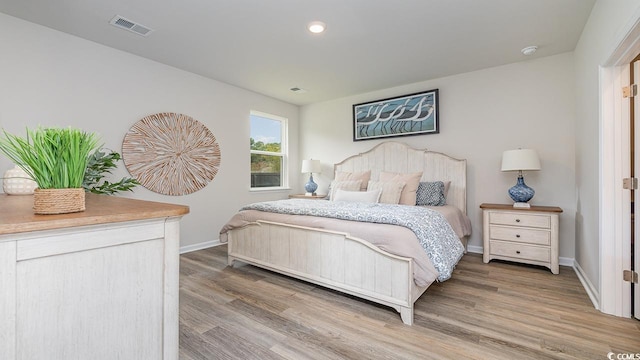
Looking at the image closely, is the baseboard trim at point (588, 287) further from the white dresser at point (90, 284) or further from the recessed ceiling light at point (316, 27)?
the recessed ceiling light at point (316, 27)

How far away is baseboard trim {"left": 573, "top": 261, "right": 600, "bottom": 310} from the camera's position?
219 centimetres

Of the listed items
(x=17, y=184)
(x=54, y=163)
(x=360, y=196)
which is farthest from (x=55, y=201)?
(x=360, y=196)

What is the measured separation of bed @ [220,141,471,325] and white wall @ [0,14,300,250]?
0.97 metres

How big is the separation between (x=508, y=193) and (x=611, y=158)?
4.89 ft

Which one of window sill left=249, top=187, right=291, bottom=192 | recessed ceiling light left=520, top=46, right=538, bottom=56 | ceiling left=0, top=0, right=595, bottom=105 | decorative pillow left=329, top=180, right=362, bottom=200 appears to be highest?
ceiling left=0, top=0, right=595, bottom=105

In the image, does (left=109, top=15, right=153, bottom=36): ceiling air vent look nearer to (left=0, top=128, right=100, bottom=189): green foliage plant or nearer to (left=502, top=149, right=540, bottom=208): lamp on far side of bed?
(left=0, top=128, right=100, bottom=189): green foliage plant

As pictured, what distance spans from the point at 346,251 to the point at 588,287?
2152 mm

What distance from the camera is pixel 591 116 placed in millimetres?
2412

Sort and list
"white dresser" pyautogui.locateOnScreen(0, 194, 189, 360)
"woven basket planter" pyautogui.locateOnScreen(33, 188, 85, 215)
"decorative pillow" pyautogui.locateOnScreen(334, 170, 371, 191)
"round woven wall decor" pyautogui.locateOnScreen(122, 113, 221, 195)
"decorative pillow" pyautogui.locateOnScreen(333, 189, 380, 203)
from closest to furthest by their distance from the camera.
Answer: "white dresser" pyautogui.locateOnScreen(0, 194, 189, 360) < "woven basket planter" pyautogui.locateOnScreen(33, 188, 85, 215) < "round woven wall decor" pyautogui.locateOnScreen(122, 113, 221, 195) < "decorative pillow" pyautogui.locateOnScreen(333, 189, 380, 203) < "decorative pillow" pyautogui.locateOnScreen(334, 170, 371, 191)

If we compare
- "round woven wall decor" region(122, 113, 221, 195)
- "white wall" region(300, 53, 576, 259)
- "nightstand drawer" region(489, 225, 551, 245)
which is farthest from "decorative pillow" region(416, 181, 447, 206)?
"round woven wall decor" region(122, 113, 221, 195)

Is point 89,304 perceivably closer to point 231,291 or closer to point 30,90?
point 231,291

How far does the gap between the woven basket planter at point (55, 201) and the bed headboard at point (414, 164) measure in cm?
383

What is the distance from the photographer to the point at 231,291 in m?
2.55

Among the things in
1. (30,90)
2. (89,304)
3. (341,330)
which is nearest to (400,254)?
(341,330)
